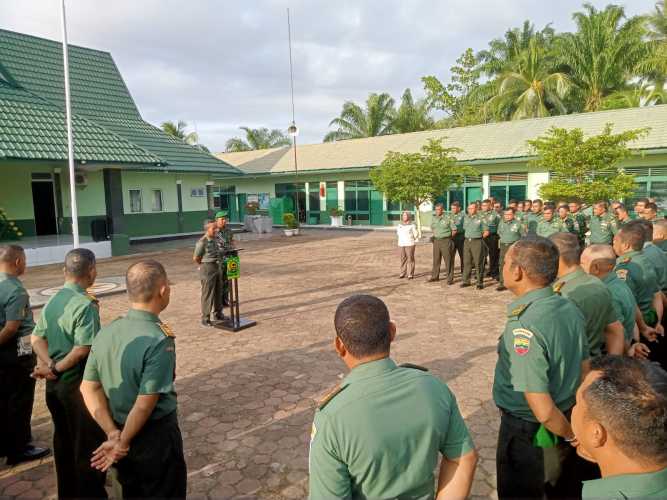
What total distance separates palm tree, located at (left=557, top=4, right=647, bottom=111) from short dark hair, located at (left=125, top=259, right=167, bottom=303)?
29.2m

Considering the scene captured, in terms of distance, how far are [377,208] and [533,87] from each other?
12643 millimetres

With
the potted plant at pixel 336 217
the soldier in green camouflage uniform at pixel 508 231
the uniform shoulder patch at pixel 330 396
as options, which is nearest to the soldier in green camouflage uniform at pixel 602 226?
the soldier in green camouflage uniform at pixel 508 231

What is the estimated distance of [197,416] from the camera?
15.0 ft

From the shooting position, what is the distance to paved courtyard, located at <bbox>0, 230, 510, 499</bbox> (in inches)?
A: 145

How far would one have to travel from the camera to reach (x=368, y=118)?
114 feet

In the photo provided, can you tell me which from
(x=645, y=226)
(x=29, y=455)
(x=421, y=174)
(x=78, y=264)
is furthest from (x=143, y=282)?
(x=421, y=174)

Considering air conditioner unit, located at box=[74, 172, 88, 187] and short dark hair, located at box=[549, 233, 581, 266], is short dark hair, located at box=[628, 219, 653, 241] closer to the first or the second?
short dark hair, located at box=[549, 233, 581, 266]

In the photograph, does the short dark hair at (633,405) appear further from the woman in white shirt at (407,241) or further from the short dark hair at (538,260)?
the woman in white shirt at (407,241)

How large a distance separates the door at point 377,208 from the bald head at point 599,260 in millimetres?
22468

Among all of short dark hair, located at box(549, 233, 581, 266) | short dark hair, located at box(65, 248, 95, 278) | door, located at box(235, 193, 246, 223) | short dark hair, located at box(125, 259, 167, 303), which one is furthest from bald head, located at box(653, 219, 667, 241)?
door, located at box(235, 193, 246, 223)

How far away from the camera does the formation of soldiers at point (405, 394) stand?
142 cm

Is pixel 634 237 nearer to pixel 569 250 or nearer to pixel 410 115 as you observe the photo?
pixel 569 250

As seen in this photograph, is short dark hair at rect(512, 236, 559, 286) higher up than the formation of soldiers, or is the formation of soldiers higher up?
short dark hair at rect(512, 236, 559, 286)

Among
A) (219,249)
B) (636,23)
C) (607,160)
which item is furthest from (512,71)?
(219,249)
